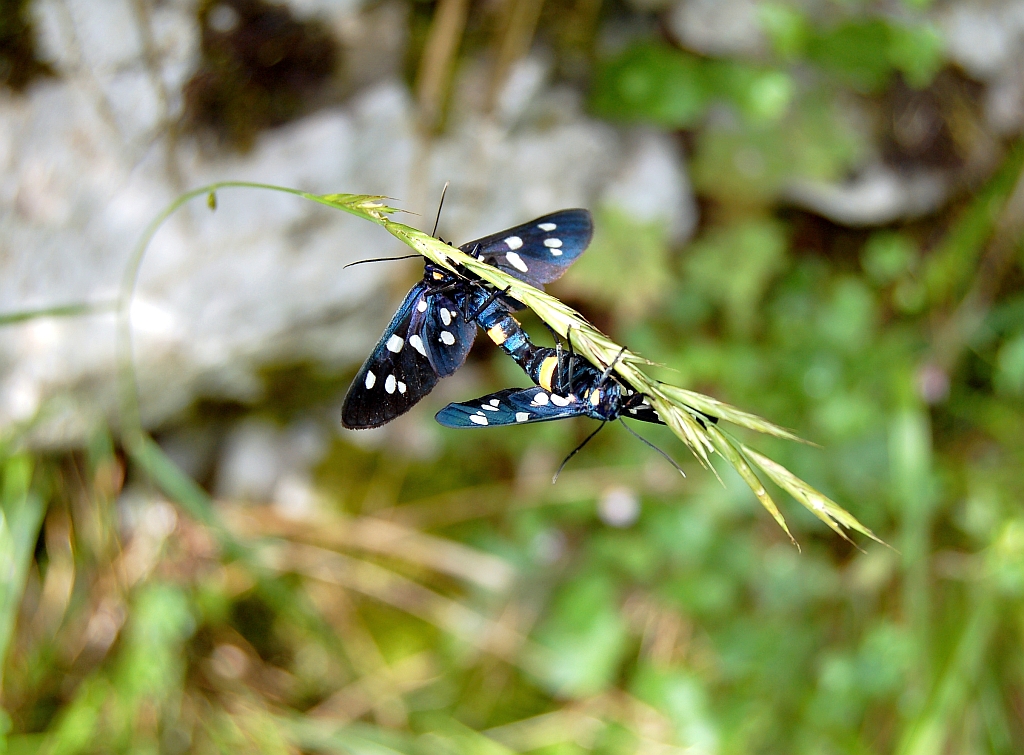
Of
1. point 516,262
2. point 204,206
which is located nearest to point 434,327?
point 516,262

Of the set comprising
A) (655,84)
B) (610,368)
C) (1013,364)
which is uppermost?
(610,368)

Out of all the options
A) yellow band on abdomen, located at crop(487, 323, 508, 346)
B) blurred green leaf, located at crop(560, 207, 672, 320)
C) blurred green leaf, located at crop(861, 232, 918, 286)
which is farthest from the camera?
blurred green leaf, located at crop(861, 232, 918, 286)

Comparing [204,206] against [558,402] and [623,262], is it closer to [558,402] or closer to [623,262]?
[623,262]

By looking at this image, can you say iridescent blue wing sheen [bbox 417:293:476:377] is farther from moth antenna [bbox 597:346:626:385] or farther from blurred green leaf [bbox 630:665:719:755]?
A: blurred green leaf [bbox 630:665:719:755]

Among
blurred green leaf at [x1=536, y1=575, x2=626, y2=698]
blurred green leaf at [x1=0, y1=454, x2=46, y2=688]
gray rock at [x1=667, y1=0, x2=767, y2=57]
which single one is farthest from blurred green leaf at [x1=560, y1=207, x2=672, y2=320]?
blurred green leaf at [x1=0, y1=454, x2=46, y2=688]

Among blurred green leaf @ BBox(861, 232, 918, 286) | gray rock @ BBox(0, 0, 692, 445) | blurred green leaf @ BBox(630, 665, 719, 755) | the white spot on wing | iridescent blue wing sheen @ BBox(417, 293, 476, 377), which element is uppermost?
the white spot on wing

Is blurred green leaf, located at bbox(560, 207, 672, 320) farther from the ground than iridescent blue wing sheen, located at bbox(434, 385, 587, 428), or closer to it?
closer to it

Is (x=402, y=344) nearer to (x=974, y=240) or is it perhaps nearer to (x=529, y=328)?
(x=529, y=328)
